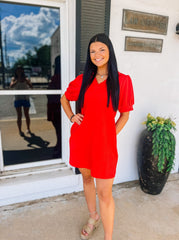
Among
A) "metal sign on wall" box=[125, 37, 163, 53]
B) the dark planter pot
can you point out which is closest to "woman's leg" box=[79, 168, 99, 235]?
the dark planter pot

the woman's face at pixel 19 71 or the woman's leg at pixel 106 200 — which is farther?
the woman's face at pixel 19 71

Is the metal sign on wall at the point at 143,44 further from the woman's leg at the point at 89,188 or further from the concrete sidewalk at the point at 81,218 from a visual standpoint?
the concrete sidewalk at the point at 81,218

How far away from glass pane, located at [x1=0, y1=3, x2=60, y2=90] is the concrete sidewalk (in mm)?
1364

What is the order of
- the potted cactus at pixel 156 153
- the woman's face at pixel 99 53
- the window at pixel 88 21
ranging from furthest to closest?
the potted cactus at pixel 156 153 → the window at pixel 88 21 → the woman's face at pixel 99 53

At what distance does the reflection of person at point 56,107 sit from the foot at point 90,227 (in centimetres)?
95

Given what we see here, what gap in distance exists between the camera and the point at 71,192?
92.7 inches

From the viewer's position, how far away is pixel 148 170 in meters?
2.27

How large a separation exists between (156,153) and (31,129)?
63.1 inches

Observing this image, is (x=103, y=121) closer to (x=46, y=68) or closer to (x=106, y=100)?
(x=106, y=100)

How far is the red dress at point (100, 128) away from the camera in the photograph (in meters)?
1.35

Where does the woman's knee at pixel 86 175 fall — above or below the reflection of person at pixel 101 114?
below

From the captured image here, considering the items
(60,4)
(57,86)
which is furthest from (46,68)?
(60,4)

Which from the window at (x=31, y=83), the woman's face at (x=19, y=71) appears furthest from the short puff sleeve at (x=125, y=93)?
the woman's face at (x=19, y=71)

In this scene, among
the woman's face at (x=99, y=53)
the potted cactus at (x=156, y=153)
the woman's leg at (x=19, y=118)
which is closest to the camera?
the woman's face at (x=99, y=53)
